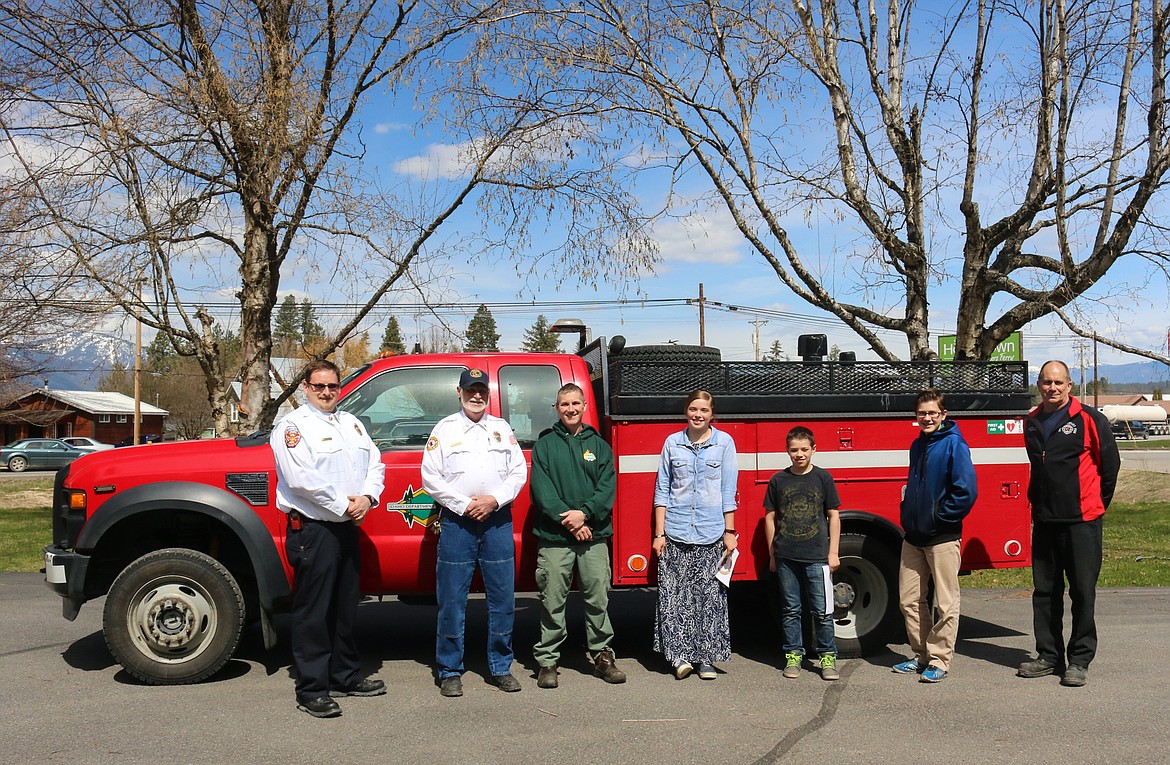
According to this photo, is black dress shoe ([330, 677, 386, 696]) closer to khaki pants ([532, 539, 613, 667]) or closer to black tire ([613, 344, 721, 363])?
khaki pants ([532, 539, 613, 667])

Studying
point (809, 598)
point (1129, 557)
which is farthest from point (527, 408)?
point (1129, 557)

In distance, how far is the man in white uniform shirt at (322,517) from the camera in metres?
5.28

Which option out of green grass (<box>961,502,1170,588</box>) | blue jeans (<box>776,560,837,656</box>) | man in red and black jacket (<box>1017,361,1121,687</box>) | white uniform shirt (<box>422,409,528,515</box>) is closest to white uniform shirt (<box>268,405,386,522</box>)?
white uniform shirt (<box>422,409,528,515</box>)

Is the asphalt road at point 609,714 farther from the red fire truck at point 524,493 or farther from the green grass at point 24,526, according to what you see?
the green grass at point 24,526

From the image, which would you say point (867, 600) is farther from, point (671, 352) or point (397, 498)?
point (397, 498)

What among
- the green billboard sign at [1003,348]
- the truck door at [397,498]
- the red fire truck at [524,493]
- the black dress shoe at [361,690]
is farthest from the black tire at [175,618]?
the green billboard sign at [1003,348]

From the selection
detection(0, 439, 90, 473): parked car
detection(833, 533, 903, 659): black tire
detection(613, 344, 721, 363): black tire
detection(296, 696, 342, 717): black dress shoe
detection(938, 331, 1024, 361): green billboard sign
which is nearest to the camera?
detection(296, 696, 342, 717): black dress shoe

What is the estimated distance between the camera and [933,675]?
5852 mm

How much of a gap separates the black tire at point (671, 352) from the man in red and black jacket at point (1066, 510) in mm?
2379

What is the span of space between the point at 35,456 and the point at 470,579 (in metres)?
41.8

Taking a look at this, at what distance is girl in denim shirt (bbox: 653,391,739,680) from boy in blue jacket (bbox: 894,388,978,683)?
1.15 m

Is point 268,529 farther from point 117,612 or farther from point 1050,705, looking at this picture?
point 1050,705

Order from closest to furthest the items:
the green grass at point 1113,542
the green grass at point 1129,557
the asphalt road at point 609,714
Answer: the asphalt road at point 609,714
the green grass at point 1129,557
the green grass at point 1113,542

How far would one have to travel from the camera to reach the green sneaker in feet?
19.5
